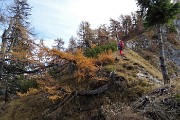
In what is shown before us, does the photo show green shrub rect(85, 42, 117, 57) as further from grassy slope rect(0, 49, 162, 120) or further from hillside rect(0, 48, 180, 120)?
hillside rect(0, 48, 180, 120)

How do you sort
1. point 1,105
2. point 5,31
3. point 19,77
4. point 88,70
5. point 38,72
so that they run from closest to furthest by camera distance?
point 5,31
point 38,72
point 88,70
point 1,105
point 19,77

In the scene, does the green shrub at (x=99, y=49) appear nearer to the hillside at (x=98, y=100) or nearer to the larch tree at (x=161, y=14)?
the hillside at (x=98, y=100)

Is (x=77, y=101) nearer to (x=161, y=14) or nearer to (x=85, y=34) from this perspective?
(x=161, y=14)

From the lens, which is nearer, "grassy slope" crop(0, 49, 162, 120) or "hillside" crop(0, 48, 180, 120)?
"hillside" crop(0, 48, 180, 120)

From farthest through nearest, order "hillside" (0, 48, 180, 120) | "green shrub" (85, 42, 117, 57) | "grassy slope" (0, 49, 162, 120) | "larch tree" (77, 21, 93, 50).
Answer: "larch tree" (77, 21, 93, 50) < "green shrub" (85, 42, 117, 57) < "grassy slope" (0, 49, 162, 120) < "hillside" (0, 48, 180, 120)

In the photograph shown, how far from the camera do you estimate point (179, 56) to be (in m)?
27.9

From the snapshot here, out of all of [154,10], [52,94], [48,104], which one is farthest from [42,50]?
[154,10]

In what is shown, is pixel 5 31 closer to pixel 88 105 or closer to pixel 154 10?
pixel 88 105

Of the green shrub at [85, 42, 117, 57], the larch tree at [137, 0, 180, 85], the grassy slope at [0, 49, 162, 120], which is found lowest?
the grassy slope at [0, 49, 162, 120]

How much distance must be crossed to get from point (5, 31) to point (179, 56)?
1931 cm

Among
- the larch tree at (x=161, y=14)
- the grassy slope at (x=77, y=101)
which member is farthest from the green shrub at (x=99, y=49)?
the larch tree at (x=161, y=14)

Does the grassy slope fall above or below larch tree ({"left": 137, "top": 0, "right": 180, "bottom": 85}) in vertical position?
below

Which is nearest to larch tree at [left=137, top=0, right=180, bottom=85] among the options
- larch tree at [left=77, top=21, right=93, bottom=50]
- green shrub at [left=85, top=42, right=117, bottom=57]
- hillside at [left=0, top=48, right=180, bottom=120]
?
hillside at [left=0, top=48, right=180, bottom=120]

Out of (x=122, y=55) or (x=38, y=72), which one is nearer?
(x=38, y=72)
